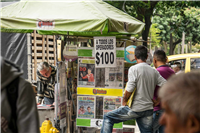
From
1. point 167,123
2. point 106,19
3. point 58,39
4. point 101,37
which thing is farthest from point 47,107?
point 167,123

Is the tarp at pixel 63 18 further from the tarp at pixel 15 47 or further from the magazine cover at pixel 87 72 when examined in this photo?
the tarp at pixel 15 47

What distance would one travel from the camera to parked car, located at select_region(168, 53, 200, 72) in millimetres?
9016

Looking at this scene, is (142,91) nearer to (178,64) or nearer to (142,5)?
(178,64)

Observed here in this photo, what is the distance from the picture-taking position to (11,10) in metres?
5.64

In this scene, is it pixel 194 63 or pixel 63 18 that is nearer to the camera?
pixel 63 18

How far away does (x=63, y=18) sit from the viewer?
5215mm

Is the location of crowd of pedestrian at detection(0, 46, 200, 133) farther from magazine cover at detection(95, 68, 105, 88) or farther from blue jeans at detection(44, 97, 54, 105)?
blue jeans at detection(44, 97, 54, 105)

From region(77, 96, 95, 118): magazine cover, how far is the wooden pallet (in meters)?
6.13

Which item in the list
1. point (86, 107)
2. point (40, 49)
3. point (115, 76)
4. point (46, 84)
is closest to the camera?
point (115, 76)

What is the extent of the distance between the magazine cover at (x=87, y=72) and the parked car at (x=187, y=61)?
3861mm

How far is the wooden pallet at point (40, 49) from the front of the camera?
12.6 m

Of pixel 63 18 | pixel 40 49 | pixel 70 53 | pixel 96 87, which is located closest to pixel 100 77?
pixel 96 87

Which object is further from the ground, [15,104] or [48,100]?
[15,104]

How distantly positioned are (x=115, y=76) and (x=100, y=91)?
43 cm
